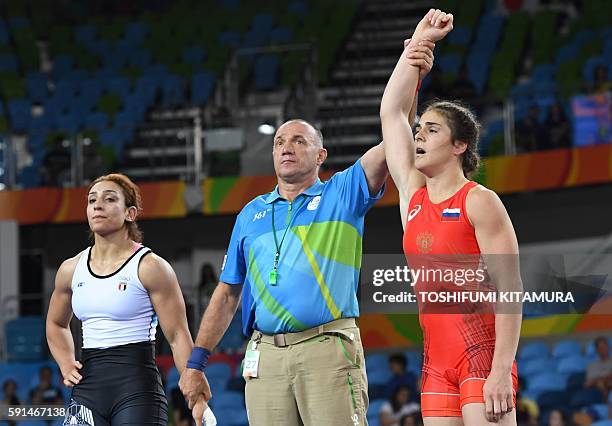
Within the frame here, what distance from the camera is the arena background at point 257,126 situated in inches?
475

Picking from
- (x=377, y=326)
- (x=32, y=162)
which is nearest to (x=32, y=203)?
(x=32, y=162)

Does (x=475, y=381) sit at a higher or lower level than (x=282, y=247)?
lower

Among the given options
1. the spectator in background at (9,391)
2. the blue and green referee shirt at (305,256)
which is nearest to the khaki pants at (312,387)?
the blue and green referee shirt at (305,256)

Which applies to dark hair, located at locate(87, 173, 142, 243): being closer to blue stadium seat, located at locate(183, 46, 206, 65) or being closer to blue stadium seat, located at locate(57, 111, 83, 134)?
blue stadium seat, located at locate(57, 111, 83, 134)

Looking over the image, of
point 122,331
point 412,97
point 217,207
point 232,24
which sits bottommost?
point 122,331

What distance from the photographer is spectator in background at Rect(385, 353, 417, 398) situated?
1075 centimetres

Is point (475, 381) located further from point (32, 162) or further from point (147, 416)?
point (32, 162)

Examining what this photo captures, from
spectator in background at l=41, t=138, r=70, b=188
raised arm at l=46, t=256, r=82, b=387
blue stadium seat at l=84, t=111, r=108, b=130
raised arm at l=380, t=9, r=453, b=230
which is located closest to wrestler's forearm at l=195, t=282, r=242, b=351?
raised arm at l=46, t=256, r=82, b=387

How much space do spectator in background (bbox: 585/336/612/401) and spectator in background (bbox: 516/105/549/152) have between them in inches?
110

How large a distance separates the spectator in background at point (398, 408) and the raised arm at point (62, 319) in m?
5.22

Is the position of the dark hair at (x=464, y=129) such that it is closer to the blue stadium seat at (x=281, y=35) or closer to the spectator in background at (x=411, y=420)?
the spectator in background at (x=411, y=420)

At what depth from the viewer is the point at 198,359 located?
5008 mm

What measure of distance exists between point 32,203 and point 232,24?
5.39 metres

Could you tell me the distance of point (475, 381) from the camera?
4.16 meters
